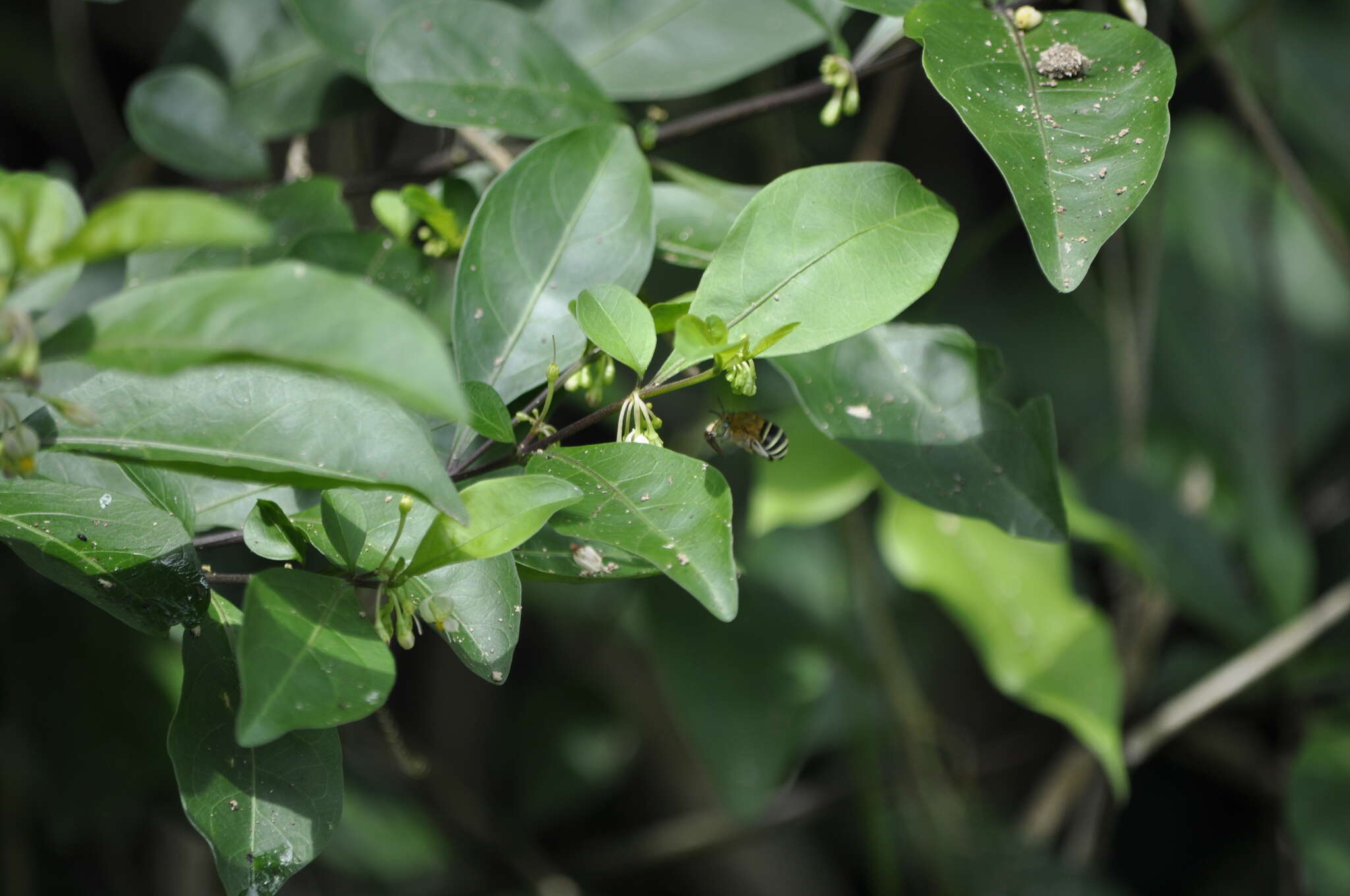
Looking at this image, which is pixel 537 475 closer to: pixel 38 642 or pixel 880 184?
pixel 880 184

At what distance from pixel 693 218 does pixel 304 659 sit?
0.37 m

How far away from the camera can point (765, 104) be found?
687 millimetres

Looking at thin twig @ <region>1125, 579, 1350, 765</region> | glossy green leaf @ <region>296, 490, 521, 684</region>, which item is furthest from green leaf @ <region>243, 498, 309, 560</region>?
thin twig @ <region>1125, 579, 1350, 765</region>

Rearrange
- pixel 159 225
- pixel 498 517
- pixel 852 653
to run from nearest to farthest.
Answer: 1. pixel 159 225
2. pixel 498 517
3. pixel 852 653

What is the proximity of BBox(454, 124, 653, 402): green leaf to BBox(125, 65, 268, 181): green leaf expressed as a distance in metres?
0.36

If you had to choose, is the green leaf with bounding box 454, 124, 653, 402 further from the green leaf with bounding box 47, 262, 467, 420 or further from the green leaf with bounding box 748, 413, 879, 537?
the green leaf with bounding box 748, 413, 879, 537

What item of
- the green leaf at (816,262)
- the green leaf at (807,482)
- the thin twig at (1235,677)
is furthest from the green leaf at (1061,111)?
the thin twig at (1235,677)

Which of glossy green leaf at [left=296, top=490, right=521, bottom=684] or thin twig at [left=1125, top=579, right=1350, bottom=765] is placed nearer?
glossy green leaf at [left=296, top=490, right=521, bottom=684]

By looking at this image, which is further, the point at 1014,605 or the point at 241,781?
the point at 1014,605

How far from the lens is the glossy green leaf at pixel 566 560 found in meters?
0.49

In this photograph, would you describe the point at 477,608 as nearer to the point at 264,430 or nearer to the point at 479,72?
the point at 264,430

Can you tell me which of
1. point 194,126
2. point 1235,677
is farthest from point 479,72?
point 1235,677

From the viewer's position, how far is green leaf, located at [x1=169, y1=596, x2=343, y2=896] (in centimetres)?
45

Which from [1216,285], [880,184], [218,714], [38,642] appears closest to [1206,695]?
[1216,285]
